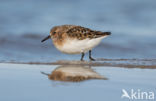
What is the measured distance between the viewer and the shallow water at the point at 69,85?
16.8 feet

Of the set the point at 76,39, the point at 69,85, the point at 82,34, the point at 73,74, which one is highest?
the point at 82,34

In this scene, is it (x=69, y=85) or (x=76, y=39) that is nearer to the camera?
(x=69, y=85)

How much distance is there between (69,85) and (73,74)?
758 millimetres

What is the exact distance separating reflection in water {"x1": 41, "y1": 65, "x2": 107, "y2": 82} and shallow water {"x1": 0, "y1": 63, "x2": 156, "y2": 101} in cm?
12

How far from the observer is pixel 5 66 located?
7535 mm

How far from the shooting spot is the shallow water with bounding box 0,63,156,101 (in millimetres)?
5125

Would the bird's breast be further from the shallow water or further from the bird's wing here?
the shallow water

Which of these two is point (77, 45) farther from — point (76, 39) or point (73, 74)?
point (73, 74)

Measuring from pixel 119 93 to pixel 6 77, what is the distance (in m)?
1.91

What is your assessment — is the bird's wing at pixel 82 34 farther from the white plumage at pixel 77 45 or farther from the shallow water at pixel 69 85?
the shallow water at pixel 69 85

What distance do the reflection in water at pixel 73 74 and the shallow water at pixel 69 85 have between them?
0.12 metres

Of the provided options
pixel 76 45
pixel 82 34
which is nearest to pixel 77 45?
pixel 76 45

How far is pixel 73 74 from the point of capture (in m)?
6.46

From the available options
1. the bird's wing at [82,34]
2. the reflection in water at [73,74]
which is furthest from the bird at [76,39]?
the reflection in water at [73,74]
